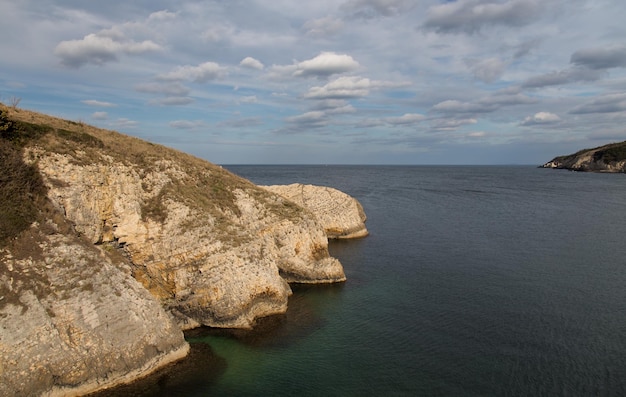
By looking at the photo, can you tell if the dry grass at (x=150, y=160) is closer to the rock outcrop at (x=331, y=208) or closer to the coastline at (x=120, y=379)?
the coastline at (x=120, y=379)

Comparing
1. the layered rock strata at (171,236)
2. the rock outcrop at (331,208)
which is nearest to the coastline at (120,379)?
the layered rock strata at (171,236)

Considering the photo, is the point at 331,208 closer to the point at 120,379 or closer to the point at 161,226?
the point at 161,226

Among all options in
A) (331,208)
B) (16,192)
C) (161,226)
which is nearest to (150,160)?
(161,226)

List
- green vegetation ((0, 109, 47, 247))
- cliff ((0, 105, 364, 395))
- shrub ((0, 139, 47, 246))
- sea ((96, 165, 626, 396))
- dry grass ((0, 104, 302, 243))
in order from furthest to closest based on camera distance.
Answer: dry grass ((0, 104, 302, 243)), green vegetation ((0, 109, 47, 247)), shrub ((0, 139, 47, 246)), sea ((96, 165, 626, 396)), cliff ((0, 105, 364, 395))

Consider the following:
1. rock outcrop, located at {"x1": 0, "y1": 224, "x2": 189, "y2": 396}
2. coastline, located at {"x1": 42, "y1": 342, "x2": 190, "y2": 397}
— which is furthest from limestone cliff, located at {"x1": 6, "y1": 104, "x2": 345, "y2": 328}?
coastline, located at {"x1": 42, "y1": 342, "x2": 190, "y2": 397}

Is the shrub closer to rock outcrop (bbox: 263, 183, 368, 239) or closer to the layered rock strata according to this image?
the layered rock strata

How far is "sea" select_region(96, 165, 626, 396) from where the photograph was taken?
71.7ft

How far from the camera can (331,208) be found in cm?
6112

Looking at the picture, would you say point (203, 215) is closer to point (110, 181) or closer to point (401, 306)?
point (110, 181)

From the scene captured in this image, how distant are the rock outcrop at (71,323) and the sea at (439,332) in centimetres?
168

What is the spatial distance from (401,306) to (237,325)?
43.3 feet

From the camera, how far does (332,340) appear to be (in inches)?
1067

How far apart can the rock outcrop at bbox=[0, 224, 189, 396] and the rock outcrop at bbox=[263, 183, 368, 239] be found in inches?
1397

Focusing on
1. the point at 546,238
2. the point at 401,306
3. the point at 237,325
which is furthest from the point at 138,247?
the point at 546,238
